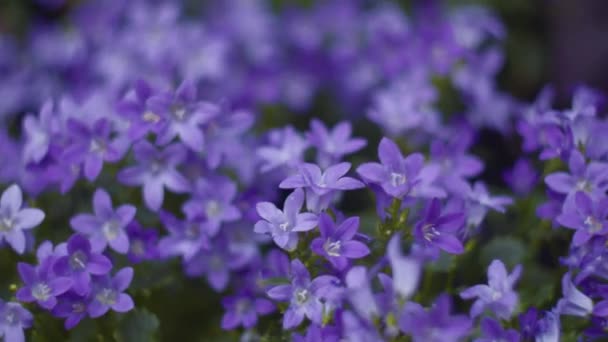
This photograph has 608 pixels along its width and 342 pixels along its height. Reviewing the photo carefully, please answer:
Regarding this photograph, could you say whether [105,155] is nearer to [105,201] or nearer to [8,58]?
[105,201]

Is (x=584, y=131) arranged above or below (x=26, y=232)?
above

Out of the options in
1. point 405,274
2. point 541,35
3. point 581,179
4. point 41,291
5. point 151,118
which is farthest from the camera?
point 541,35

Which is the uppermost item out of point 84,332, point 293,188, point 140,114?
point 140,114

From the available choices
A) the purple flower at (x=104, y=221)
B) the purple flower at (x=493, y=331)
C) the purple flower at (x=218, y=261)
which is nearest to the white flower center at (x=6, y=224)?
the purple flower at (x=104, y=221)

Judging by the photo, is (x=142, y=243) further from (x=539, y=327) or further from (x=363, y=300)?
(x=539, y=327)

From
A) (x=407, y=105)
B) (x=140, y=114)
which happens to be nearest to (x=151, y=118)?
(x=140, y=114)

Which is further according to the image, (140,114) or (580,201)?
(140,114)

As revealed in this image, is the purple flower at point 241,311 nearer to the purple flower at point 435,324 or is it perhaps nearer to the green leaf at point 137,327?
the green leaf at point 137,327

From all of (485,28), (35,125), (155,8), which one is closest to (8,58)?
(155,8)
